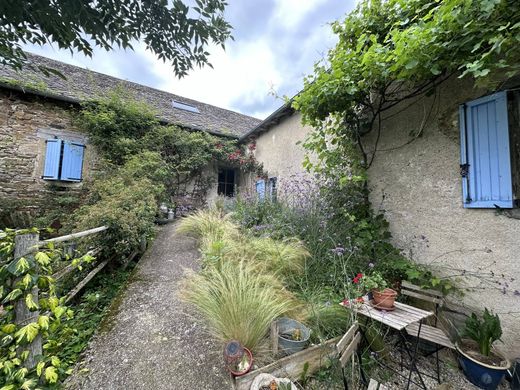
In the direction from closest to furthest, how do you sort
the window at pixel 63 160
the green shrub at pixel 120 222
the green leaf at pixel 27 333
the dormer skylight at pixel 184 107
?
the green leaf at pixel 27 333 → the green shrub at pixel 120 222 → the window at pixel 63 160 → the dormer skylight at pixel 184 107

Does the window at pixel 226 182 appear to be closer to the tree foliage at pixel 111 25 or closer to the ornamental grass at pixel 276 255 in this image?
the ornamental grass at pixel 276 255

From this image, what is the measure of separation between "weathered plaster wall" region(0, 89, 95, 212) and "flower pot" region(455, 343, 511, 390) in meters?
8.98

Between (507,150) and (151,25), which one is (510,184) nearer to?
(507,150)

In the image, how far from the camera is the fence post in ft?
4.71

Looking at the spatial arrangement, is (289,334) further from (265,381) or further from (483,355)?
(483,355)

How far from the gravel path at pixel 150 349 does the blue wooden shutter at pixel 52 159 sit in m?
5.34

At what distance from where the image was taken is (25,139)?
6035 mm

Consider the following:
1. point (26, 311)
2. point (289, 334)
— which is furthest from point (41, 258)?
point (289, 334)

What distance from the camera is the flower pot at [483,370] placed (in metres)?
1.89

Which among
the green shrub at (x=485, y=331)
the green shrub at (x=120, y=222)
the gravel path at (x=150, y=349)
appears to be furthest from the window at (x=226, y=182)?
the green shrub at (x=485, y=331)

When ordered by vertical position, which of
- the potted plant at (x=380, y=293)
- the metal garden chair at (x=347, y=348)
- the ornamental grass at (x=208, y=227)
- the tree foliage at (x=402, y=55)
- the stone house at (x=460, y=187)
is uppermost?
the tree foliage at (x=402, y=55)

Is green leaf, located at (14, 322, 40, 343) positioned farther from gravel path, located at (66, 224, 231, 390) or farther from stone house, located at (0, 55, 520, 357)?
stone house, located at (0, 55, 520, 357)

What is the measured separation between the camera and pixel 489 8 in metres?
1.55

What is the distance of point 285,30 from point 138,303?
4.03 metres
